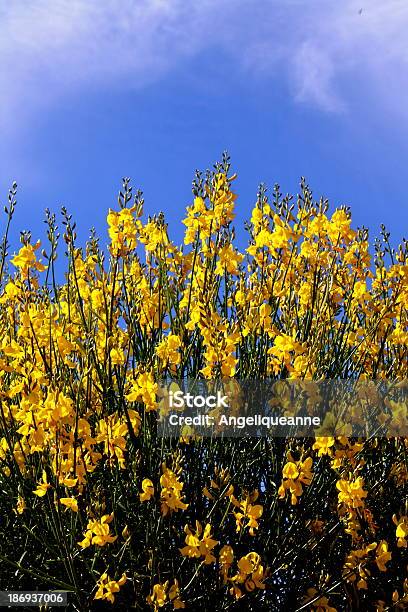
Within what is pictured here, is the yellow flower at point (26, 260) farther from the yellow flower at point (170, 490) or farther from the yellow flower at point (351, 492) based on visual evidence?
the yellow flower at point (351, 492)

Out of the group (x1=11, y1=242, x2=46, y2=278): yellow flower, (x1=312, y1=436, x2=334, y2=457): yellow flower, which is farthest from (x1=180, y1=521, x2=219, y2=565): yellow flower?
(x1=11, y1=242, x2=46, y2=278): yellow flower

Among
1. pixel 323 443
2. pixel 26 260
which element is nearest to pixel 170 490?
pixel 323 443

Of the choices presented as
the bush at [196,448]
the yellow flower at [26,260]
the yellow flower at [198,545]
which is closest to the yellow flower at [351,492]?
the bush at [196,448]

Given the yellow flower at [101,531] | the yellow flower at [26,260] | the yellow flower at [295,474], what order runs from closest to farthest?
1. the yellow flower at [101,531]
2. the yellow flower at [295,474]
3. the yellow flower at [26,260]

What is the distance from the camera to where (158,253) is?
3830 mm

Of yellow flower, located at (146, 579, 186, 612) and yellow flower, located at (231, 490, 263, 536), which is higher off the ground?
yellow flower, located at (231, 490, 263, 536)

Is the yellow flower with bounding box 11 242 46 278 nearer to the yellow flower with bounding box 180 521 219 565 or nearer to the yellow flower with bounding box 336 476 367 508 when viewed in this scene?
the yellow flower with bounding box 180 521 219 565

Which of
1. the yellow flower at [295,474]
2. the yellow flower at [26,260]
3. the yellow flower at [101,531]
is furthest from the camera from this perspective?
the yellow flower at [26,260]

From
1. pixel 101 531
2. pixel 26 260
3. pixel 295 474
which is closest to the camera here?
pixel 101 531

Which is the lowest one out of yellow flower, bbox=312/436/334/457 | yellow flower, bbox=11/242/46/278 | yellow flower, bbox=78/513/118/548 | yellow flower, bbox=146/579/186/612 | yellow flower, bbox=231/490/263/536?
yellow flower, bbox=146/579/186/612

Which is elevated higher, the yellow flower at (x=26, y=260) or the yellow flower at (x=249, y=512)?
the yellow flower at (x=26, y=260)

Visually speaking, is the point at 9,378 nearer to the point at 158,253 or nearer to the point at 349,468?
the point at 158,253

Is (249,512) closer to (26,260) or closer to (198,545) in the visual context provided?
(198,545)

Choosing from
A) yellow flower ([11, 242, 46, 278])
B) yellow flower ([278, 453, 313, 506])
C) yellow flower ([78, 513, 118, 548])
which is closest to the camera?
yellow flower ([78, 513, 118, 548])
